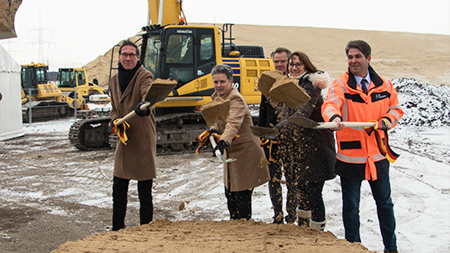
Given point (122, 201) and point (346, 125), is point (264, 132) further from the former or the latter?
point (122, 201)

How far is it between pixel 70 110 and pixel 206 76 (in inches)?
438

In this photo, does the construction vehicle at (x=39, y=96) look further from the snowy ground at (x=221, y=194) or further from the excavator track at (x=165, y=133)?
the snowy ground at (x=221, y=194)

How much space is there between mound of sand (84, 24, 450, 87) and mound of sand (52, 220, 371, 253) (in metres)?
29.5

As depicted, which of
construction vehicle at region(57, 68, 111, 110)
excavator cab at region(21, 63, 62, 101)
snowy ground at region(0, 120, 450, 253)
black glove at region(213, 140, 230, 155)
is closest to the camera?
black glove at region(213, 140, 230, 155)

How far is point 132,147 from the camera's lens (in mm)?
3799

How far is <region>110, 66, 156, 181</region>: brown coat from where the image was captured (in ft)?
12.3

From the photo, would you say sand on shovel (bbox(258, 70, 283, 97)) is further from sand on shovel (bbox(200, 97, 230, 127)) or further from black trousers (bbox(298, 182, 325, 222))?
black trousers (bbox(298, 182, 325, 222))

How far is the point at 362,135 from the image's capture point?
3268 mm

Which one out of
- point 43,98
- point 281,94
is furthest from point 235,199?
point 43,98

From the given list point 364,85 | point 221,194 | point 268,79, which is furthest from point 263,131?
point 221,194

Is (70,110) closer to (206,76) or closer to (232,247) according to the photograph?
(206,76)

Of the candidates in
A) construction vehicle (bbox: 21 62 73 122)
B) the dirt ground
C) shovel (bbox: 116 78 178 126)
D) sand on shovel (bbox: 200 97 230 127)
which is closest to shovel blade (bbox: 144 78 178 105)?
shovel (bbox: 116 78 178 126)

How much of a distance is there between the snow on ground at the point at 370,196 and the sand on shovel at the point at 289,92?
1607 mm

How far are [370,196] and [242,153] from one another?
2.63 metres
